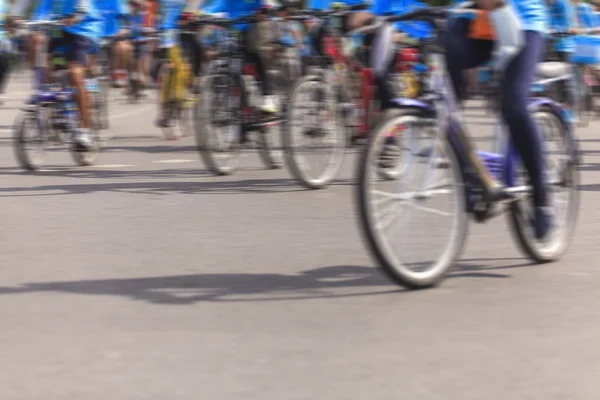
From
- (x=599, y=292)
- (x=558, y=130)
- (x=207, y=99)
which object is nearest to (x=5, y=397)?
(x=599, y=292)

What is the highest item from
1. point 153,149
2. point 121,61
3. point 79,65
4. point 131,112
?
point 79,65

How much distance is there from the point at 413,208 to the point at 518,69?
0.82 metres

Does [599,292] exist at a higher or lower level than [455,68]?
lower

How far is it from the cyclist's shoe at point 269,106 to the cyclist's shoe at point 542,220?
4.01m

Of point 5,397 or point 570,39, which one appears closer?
point 5,397

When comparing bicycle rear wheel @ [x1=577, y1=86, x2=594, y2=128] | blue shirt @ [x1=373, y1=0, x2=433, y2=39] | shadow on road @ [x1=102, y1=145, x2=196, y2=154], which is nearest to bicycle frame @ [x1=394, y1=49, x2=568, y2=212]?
blue shirt @ [x1=373, y1=0, x2=433, y2=39]

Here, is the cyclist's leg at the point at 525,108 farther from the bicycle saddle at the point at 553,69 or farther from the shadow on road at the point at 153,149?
the shadow on road at the point at 153,149

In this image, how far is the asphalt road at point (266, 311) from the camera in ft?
13.9

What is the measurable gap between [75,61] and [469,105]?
10678 millimetres

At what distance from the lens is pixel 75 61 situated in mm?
10352

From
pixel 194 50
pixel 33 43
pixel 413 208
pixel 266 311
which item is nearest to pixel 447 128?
pixel 413 208

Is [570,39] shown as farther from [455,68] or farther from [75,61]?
[455,68]

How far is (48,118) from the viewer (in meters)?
10.4

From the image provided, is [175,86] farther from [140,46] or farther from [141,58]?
[140,46]
